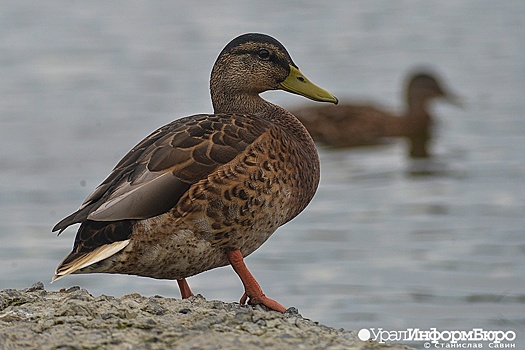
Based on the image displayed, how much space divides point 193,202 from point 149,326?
2.92 ft

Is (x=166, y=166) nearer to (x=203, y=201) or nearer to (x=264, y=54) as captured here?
(x=203, y=201)

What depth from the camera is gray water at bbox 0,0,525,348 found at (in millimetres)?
10008

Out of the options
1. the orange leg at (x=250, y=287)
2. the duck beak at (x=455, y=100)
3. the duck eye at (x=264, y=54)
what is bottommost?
the orange leg at (x=250, y=287)

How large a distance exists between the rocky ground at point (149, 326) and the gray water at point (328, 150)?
3.61 m

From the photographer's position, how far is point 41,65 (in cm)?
1962

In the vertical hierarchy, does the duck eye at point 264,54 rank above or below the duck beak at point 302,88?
above

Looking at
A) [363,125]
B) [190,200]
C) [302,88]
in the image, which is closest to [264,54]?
[302,88]

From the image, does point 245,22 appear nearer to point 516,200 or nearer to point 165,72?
point 165,72

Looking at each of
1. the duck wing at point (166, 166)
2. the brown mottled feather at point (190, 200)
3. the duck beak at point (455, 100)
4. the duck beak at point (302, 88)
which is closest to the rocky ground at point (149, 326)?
the brown mottled feather at point (190, 200)

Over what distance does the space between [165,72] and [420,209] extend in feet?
24.7

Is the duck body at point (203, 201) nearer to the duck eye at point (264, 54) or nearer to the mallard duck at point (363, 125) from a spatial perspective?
the duck eye at point (264, 54)

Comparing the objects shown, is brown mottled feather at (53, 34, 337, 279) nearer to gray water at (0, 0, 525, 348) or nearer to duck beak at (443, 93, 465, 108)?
Result: gray water at (0, 0, 525, 348)

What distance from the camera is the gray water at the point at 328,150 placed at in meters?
10.0

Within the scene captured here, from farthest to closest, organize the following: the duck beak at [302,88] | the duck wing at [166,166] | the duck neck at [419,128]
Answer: the duck neck at [419,128], the duck beak at [302,88], the duck wing at [166,166]
